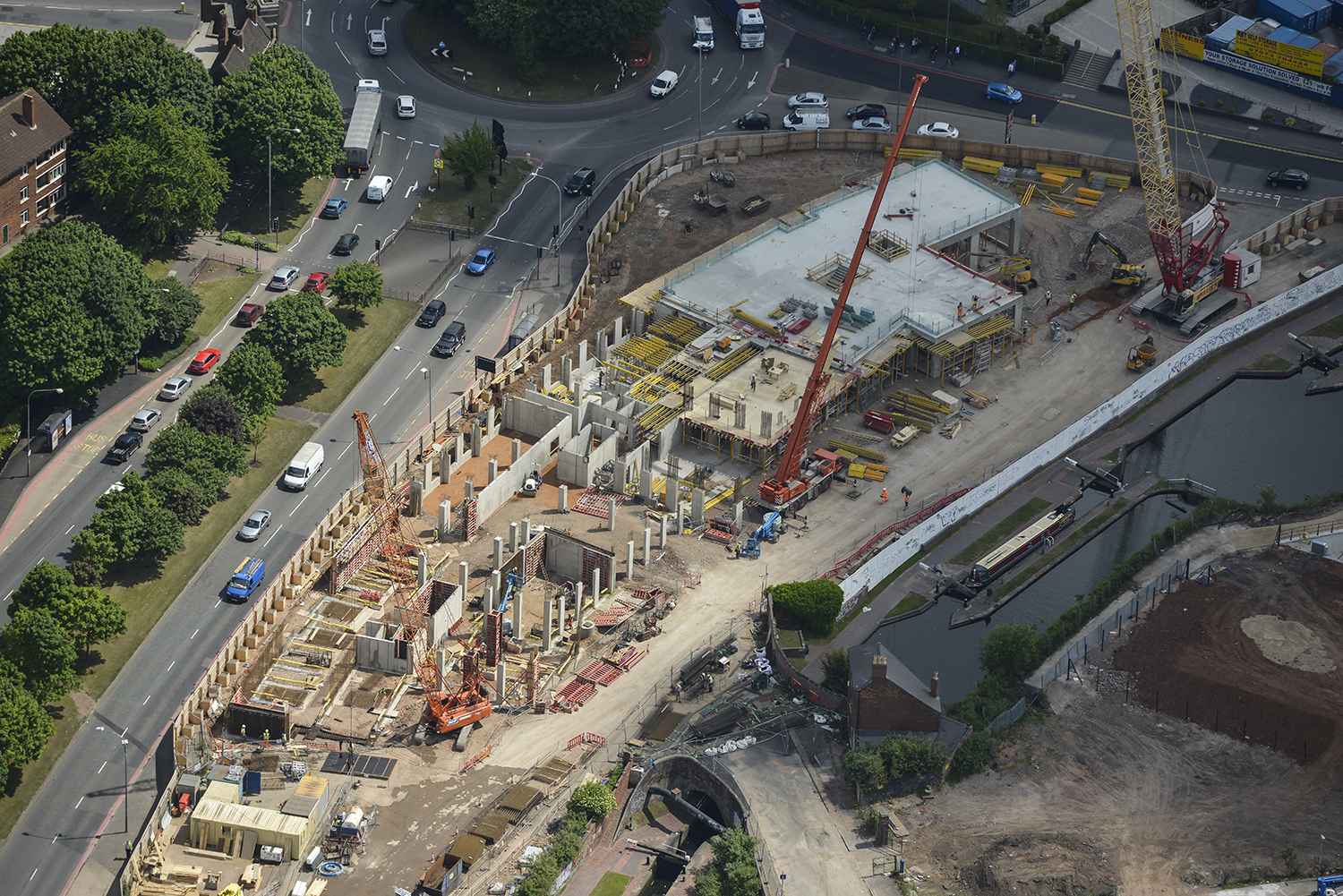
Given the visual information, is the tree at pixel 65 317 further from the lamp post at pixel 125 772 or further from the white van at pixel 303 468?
the lamp post at pixel 125 772

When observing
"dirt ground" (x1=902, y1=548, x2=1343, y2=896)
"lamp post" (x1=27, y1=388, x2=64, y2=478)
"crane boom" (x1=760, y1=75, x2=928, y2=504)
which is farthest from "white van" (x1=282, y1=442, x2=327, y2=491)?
"dirt ground" (x1=902, y1=548, x2=1343, y2=896)

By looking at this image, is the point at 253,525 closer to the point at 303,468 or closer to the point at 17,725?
the point at 303,468

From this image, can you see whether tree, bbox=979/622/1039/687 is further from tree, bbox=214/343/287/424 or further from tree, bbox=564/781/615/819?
tree, bbox=214/343/287/424

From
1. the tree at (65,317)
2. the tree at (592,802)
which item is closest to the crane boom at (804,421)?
the tree at (592,802)

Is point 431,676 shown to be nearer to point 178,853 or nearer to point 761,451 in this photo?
point 178,853

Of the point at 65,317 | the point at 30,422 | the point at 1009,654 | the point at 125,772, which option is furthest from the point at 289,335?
the point at 1009,654
